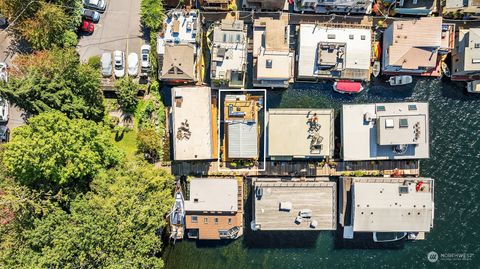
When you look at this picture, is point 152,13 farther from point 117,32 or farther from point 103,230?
point 103,230

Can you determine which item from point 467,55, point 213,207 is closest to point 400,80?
point 467,55

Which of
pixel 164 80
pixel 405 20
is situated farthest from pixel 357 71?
pixel 164 80

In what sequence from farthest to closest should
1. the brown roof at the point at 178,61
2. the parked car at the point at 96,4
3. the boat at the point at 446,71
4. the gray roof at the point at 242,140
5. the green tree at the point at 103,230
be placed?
the boat at the point at 446,71, the parked car at the point at 96,4, the gray roof at the point at 242,140, the brown roof at the point at 178,61, the green tree at the point at 103,230

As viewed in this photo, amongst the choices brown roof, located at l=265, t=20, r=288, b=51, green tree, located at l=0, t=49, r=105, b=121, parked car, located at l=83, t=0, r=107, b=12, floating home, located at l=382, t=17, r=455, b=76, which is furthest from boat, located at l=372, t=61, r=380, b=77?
parked car, located at l=83, t=0, r=107, b=12

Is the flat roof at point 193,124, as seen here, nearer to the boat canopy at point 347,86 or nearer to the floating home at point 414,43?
the boat canopy at point 347,86

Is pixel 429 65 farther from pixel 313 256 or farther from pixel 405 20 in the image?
pixel 313 256

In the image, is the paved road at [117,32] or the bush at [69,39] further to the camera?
the paved road at [117,32]

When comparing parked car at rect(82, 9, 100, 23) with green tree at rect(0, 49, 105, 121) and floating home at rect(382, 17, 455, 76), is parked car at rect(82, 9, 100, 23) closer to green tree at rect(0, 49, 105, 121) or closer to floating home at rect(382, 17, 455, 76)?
green tree at rect(0, 49, 105, 121)

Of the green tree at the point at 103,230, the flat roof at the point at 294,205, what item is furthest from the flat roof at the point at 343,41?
the green tree at the point at 103,230
